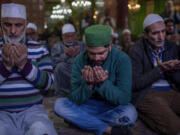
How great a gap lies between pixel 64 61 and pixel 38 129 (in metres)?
3.24

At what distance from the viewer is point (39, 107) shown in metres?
2.37

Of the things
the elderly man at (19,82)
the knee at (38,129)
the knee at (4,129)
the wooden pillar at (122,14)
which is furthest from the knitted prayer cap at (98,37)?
the wooden pillar at (122,14)

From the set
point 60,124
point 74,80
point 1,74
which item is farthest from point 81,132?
point 1,74

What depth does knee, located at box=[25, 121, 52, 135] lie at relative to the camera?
6.50 ft

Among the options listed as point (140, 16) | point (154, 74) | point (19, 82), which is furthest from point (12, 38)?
point (140, 16)

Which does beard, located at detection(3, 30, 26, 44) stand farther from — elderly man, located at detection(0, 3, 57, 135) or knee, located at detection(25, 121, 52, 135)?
knee, located at detection(25, 121, 52, 135)

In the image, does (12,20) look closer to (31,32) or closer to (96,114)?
(96,114)

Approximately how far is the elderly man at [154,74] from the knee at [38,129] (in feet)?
4.71

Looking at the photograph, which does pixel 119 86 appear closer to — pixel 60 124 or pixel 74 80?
pixel 74 80

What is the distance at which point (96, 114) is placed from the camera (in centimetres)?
296

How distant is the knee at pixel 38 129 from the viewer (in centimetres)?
198

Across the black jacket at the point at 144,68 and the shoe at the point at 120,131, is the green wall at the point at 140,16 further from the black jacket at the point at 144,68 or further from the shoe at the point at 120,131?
the shoe at the point at 120,131

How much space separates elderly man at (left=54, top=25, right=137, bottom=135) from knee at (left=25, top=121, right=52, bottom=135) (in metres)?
0.66

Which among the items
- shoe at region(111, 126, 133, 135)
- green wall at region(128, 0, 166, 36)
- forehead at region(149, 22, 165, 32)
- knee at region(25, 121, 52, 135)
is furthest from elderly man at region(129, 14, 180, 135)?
green wall at region(128, 0, 166, 36)
